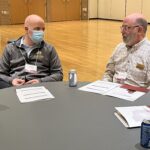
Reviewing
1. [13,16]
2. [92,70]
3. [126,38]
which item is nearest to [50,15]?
[13,16]

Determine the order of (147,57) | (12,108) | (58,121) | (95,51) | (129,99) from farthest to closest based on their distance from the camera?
(95,51) → (147,57) → (129,99) → (12,108) → (58,121)

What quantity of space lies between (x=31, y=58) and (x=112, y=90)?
1.16 metres

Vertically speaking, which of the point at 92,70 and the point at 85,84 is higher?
the point at 85,84

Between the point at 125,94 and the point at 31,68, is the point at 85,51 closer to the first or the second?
the point at 31,68

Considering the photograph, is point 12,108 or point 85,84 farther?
point 85,84

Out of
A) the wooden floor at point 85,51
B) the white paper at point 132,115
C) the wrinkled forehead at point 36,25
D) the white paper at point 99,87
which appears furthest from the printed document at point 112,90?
the wooden floor at point 85,51

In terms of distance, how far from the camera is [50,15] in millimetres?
16141

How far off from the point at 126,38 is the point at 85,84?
2.36 ft

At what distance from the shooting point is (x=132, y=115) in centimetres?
190

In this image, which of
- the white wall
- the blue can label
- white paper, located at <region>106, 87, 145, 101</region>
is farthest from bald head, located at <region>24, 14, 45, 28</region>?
the white wall

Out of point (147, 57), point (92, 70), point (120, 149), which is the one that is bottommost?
point (92, 70)

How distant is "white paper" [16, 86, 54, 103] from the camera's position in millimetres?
2240

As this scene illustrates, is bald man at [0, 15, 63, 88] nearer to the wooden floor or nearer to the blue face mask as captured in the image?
the blue face mask

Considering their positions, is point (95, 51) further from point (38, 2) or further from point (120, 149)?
point (38, 2)
